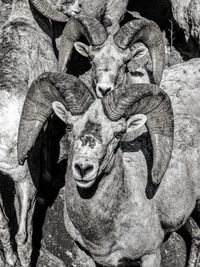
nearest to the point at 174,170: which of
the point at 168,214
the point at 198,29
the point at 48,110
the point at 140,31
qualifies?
the point at 168,214

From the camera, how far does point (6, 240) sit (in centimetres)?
659

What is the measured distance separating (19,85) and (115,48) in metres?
1.46

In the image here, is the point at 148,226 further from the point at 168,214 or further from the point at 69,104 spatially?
the point at 69,104

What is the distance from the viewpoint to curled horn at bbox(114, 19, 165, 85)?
717 centimetres

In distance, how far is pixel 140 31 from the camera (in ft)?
23.7

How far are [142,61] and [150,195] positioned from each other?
361 centimetres

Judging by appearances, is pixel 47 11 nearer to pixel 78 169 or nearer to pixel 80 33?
pixel 80 33

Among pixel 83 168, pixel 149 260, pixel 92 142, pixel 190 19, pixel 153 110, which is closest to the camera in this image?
pixel 83 168

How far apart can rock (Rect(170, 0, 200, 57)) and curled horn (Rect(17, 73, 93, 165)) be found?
4426mm

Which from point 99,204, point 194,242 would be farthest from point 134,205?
point 194,242

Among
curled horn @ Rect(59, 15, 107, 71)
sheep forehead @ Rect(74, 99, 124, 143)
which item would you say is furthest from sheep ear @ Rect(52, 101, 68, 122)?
curled horn @ Rect(59, 15, 107, 71)

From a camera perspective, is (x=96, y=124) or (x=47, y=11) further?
(x=47, y=11)

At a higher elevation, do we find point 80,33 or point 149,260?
point 80,33

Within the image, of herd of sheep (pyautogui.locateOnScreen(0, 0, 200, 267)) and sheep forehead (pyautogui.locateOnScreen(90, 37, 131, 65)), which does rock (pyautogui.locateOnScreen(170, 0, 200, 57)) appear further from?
sheep forehead (pyautogui.locateOnScreen(90, 37, 131, 65))
